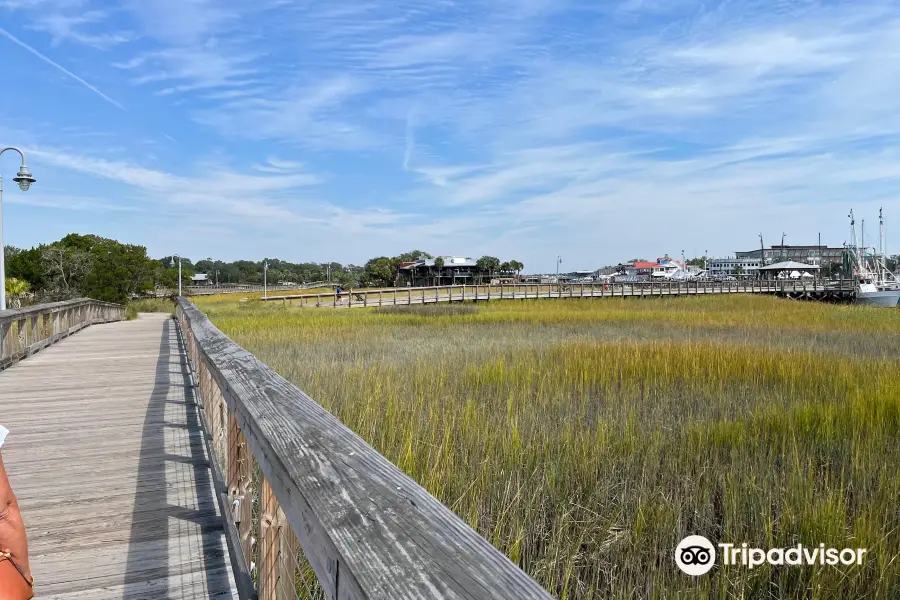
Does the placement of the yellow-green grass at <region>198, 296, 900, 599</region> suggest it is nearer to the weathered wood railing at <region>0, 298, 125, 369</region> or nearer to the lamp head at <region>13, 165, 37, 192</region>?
the weathered wood railing at <region>0, 298, 125, 369</region>

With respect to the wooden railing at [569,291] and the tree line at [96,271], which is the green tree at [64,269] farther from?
the wooden railing at [569,291]

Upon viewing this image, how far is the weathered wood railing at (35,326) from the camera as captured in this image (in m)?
Answer: 8.70

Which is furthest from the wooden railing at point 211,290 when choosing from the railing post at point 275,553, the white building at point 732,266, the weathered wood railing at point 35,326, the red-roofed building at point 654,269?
the white building at point 732,266

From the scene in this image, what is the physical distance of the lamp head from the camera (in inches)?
467

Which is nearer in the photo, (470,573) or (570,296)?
(470,573)

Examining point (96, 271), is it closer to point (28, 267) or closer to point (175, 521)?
point (28, 267)

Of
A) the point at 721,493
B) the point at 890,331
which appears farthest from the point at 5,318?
the point at 890,331

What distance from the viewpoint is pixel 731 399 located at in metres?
7.46

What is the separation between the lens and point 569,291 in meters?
47.3

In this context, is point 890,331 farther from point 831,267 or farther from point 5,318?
point 831,267

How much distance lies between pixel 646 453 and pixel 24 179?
43.7 feet

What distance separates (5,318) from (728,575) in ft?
31.5

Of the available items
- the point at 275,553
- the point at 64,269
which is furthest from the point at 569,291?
the point at 275,553

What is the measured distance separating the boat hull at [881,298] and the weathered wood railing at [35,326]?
5001cm
